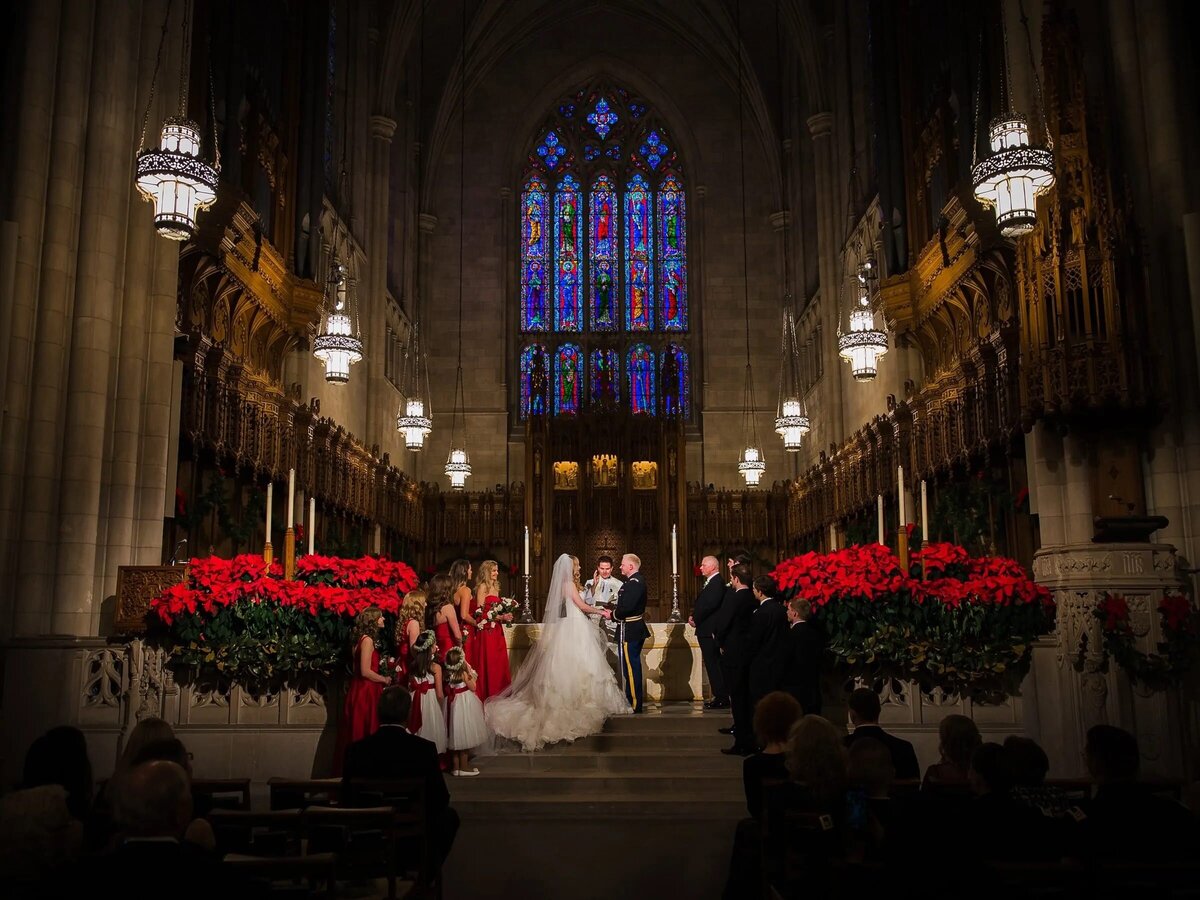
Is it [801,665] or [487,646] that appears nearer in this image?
[801,665]

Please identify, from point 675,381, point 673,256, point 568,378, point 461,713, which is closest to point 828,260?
point 675,381

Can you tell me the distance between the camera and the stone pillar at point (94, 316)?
396 inches

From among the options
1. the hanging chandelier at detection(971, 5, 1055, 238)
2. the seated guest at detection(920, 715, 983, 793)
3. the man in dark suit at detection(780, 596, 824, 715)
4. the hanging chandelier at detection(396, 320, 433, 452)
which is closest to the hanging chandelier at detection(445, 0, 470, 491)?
the hanging chandelier at detection(396, 320, 433, 452)

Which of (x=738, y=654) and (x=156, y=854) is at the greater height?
(x=738, y=654)

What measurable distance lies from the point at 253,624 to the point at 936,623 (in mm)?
5778

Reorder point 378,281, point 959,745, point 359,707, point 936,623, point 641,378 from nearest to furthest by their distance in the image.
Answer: point 959,745 < point 359,707 < point 936,623 < point 378,281 < point 641,378

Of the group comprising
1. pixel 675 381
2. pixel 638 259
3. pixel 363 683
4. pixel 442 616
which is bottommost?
pixel 363 683

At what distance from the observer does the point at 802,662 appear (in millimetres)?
8867

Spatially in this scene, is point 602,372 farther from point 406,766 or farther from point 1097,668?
point 406,766

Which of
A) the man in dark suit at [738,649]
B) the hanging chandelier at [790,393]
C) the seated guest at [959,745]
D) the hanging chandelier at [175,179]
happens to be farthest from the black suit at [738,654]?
the hanging chandelier at [790,393]

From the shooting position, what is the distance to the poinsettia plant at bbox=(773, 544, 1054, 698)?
30.0 ft

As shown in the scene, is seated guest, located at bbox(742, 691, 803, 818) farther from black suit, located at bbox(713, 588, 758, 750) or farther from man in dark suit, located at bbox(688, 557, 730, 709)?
man in dark suit, located at bbox(688, 557, 730, 709)

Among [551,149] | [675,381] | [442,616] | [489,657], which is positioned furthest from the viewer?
[551,149]

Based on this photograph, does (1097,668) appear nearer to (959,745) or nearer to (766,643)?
(766,643)
